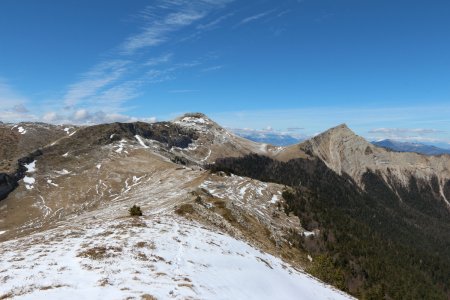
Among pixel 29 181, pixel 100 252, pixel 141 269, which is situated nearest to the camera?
pixel 141 269

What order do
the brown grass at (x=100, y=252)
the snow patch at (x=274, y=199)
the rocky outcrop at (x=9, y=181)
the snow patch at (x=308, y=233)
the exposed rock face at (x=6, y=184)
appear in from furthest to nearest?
the rocky outcrop at (x=9, y=181) → the exposed rock face at (x=6, y=184) → the snow patch at (x=274, y=199) → the snow patch at (x=308, y=233) → the brown grass at (x=100, y=252)

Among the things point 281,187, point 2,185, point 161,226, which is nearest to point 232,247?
point 161,226

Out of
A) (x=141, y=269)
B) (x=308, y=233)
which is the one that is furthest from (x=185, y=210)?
(x=308, y=233)

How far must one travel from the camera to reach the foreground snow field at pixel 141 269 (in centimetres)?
2238

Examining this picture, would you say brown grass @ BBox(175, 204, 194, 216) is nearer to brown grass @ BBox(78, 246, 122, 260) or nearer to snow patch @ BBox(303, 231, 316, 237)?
brown grass @ BBox(78, 246, 122, 260)

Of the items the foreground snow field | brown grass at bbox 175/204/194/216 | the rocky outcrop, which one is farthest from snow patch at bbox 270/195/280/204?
the rocky outcrop

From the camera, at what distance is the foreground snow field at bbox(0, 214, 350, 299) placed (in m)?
22.4

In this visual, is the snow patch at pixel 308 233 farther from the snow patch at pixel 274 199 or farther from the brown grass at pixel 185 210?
the brown grass at pixel 185 210

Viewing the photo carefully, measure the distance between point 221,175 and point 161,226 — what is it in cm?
10871

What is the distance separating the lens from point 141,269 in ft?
87.5

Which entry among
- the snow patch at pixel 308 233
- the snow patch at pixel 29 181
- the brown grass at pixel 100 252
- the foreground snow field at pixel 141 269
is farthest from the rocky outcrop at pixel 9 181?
the brown grass at pixel 100 252

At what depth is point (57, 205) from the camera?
6403 inches

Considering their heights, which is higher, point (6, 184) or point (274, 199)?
point (6, 184)

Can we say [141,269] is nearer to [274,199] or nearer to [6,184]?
[274,199]
